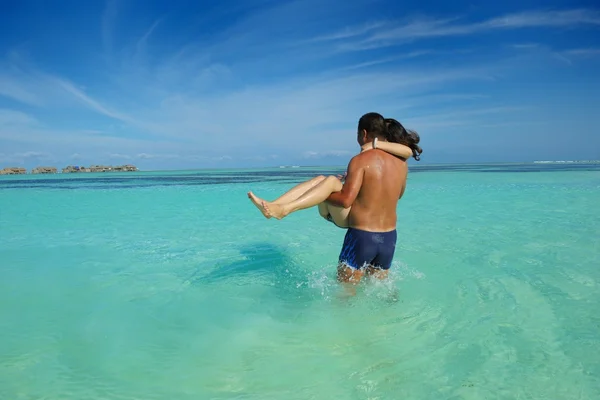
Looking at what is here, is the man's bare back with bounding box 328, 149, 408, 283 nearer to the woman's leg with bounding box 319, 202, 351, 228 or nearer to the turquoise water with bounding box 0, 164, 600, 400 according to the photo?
the woman's leg with bounding box 319, 202, 351, 228

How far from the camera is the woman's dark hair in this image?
4109 millimetres

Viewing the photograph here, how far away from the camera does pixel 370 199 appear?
3.98m

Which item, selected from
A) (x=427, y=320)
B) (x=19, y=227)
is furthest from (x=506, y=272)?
(x=19, y=227)

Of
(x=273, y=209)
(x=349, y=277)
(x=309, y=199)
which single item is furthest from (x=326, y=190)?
(x=349, y=277)

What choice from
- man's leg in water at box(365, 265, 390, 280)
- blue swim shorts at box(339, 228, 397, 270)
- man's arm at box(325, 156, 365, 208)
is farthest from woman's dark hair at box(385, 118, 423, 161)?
Answer: man's leg in water at box(365, 265, 390, 280)

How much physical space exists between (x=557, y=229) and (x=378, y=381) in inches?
297

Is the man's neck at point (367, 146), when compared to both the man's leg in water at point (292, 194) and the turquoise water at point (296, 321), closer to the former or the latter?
the man's leg in water at point (292, 194)

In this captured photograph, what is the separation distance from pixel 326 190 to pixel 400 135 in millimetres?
1023

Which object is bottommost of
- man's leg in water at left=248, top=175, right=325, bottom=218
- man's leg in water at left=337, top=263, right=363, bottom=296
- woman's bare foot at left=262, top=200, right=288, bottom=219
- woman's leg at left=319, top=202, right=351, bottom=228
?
man's leg in water at left=337, top=263, right=363, bottom=296

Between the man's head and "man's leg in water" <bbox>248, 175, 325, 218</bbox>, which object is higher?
the man's head

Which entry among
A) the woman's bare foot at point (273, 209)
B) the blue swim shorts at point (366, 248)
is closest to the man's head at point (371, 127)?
the blue swim shorts at point (366, 248)

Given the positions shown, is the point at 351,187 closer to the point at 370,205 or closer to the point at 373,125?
the point at 370,205

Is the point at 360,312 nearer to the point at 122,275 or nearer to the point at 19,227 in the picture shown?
the point at 122,275

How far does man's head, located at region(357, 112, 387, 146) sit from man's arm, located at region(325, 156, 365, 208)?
282 mm
